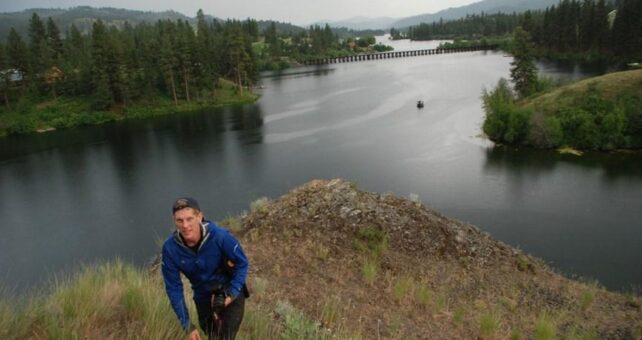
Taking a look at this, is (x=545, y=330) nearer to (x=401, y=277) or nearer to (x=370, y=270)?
(x=401, y=277)

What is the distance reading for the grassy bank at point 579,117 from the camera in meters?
36.2

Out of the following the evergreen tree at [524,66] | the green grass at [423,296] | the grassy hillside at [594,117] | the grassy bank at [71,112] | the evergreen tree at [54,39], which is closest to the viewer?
the green grass at [423,296]

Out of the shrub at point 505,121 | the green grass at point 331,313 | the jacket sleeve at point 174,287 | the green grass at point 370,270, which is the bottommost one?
the shrub at point 505,121

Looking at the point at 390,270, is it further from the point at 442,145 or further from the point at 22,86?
the point at 22,86

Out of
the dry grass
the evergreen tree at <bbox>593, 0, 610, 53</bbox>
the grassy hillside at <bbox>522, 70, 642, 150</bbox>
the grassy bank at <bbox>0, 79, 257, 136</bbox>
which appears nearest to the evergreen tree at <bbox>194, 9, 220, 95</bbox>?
the grassy bank at <bbox>0, 79, 257, 136</bbox>

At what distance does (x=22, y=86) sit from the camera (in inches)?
2542

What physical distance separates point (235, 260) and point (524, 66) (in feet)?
173

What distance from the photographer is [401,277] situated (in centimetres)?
1159

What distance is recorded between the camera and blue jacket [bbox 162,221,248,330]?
439cm

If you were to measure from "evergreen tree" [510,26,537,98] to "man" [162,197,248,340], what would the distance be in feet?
170

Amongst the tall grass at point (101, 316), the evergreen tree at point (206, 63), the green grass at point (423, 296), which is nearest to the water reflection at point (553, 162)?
the green grass at point (423, 296)

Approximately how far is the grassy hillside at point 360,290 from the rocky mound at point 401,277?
0.04 m

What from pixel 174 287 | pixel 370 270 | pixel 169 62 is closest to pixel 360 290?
pixel 370 270

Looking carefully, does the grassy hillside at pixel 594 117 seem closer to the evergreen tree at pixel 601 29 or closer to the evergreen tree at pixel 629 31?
the evergreen tree at pixel 629 31
